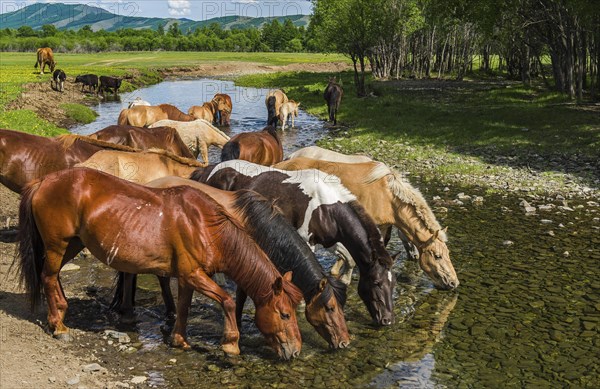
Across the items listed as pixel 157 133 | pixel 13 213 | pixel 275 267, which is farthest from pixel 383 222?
pixel 13 213

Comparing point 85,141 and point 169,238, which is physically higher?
point 85,141

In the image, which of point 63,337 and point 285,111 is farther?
point 285,111

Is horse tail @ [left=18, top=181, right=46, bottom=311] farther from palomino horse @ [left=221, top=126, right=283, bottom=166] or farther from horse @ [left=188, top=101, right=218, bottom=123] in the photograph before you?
horse @ [left=188, top=101, right=218, bottom=123]

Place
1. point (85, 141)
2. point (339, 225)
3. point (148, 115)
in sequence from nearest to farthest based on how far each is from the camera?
point (339, 225)
point (85, 141)
point (148, 115)

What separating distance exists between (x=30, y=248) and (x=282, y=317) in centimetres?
325

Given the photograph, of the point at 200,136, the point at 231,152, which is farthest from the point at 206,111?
the point at 231,152

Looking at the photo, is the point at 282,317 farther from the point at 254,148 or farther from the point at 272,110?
the point at 272,110

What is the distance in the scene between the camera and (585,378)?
671 cm

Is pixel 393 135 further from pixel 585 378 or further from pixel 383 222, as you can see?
pixel 585 378

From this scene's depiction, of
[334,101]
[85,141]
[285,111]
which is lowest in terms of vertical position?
[85,141]

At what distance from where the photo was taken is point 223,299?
6.77 metres

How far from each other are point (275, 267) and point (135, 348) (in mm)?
2067

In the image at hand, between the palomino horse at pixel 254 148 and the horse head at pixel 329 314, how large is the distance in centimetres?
711

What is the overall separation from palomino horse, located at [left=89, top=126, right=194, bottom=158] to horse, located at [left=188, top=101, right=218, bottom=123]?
13.8 m
